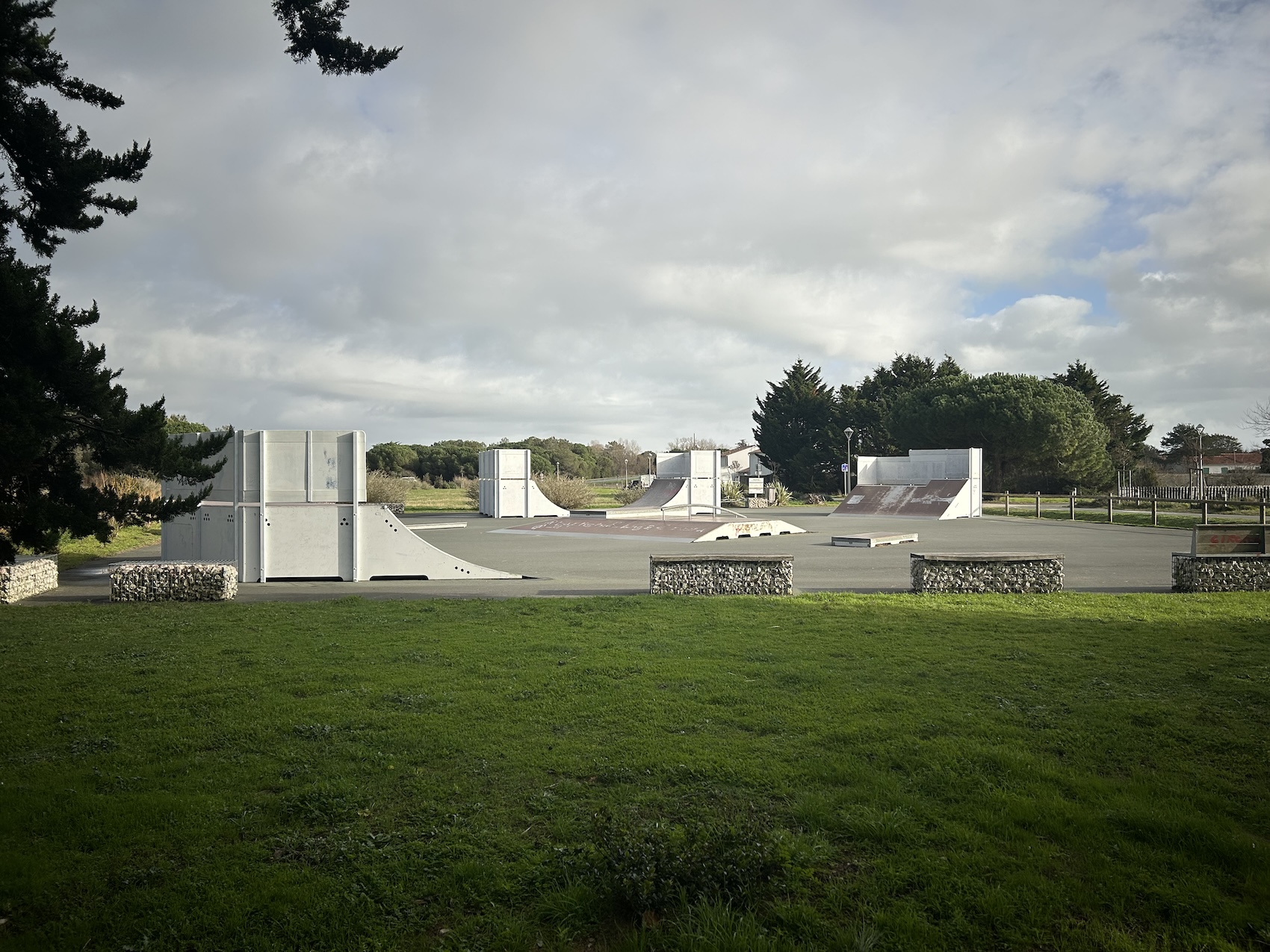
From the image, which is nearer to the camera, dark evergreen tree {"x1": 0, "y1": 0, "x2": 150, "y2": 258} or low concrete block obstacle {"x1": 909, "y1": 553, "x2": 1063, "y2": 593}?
dark evergreen tree {"x1": 0, "y1": 0, "x2": 150, "y2": 258}

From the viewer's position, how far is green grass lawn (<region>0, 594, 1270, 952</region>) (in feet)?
10.3

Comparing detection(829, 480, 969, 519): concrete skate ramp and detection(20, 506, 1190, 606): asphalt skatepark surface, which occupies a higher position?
detection(829, 480, 969, 519): concrete skate ramp

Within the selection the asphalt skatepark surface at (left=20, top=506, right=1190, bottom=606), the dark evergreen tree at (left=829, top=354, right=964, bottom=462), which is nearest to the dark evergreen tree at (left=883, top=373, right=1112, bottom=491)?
the dark evergreen tree at (left=829, top=354, right=964, bottom=462)

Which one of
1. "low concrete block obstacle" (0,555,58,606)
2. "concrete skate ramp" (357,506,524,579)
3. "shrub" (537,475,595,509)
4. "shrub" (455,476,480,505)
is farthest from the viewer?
"shrub" (537,475,595,509)

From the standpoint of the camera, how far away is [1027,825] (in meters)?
3.95

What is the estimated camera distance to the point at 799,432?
58.5 meters

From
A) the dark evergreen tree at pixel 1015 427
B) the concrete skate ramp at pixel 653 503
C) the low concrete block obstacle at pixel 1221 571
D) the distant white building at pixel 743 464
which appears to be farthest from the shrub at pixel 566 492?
the low concrete block obstacle at pixel 1221 571

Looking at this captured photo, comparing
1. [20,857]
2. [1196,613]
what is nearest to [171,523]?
[20,857]

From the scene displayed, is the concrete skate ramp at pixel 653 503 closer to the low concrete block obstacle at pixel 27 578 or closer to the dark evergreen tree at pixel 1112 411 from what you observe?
the low concrete block obstacle at pixel 27 578

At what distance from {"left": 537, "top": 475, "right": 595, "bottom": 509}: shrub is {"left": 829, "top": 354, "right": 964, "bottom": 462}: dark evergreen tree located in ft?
68.6

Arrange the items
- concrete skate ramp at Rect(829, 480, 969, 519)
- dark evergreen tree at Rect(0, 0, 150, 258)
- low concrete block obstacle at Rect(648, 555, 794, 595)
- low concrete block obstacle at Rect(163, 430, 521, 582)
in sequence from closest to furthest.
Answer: dark evergreen tree at Rect(0, 0, 150, 258) < low concrete block obstacle at Rect(648, 555, 794, 595) < low concrete block obstacle at Rect(163, 430, 521, 582) < concrete skate ramp at Rect(829, 480, 969, 519)

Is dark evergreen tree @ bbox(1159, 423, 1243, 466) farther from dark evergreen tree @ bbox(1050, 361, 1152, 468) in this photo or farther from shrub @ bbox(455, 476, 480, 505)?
shrub @ bbox(455, 476, 480, 505)

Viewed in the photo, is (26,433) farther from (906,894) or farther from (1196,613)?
(1196,613)

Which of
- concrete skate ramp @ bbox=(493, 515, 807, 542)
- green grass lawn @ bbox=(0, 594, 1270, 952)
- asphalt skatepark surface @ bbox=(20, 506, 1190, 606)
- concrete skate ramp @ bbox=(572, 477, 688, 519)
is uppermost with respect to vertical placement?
concrete skate ramp @ bbox=(572, 477, 688, 519)
